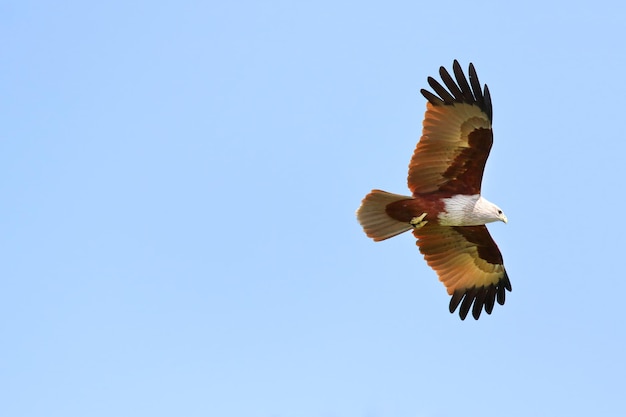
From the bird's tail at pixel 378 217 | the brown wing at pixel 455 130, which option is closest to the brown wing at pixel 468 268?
the bird's tail at pixel 378 217

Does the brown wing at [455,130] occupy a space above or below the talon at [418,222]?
above

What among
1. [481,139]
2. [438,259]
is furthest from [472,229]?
[481,139]

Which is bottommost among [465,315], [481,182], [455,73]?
[465,315]

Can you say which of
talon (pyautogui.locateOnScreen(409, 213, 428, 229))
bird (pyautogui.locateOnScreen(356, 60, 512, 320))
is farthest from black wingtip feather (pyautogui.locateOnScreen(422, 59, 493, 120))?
talon (pyautogui.locateOnScreen(409, 213, 428, 229))

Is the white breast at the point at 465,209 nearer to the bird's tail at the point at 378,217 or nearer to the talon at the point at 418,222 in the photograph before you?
the talon at the point at 418,222

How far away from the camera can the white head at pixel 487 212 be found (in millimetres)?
13539

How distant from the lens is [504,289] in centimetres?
1482

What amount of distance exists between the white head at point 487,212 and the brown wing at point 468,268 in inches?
34.2

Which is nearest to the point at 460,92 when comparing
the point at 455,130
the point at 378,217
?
the point at 455,130

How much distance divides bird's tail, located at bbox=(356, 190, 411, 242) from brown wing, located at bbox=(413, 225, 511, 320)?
1072 mm

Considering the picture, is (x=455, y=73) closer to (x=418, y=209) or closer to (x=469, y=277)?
(x=418, y=209)

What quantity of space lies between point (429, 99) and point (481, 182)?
1302mm

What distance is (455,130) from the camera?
43.1ft

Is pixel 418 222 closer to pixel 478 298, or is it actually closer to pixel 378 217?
pixel 378 217
